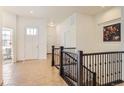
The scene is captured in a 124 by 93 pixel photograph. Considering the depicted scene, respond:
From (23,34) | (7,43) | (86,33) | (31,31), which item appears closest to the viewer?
(86,33)

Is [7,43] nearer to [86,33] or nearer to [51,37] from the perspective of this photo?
[86,33]

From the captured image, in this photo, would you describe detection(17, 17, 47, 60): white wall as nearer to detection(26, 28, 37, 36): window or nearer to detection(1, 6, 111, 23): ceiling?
detection(26, 28, 37, 36): window

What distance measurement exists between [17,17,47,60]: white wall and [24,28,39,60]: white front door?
26 centimetres

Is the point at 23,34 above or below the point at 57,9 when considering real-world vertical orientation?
below

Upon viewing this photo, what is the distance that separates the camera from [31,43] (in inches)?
407

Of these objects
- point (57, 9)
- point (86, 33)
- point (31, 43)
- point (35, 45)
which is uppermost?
point (57, 9)

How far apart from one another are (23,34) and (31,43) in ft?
2.64

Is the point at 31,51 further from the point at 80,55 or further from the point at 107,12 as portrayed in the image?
the point at 80,55

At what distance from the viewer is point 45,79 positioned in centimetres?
516

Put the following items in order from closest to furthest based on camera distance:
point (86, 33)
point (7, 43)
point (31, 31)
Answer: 1. point (86, 33)
2. point (7, 43)
3. point (31, 31)

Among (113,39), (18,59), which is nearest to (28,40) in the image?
(18,59)

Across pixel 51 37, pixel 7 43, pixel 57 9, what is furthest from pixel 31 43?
pixel 51 37

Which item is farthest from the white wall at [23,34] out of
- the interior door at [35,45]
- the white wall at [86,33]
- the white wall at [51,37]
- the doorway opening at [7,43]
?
the white wall at [51,37]

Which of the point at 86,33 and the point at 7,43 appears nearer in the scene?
the point at 86,33
